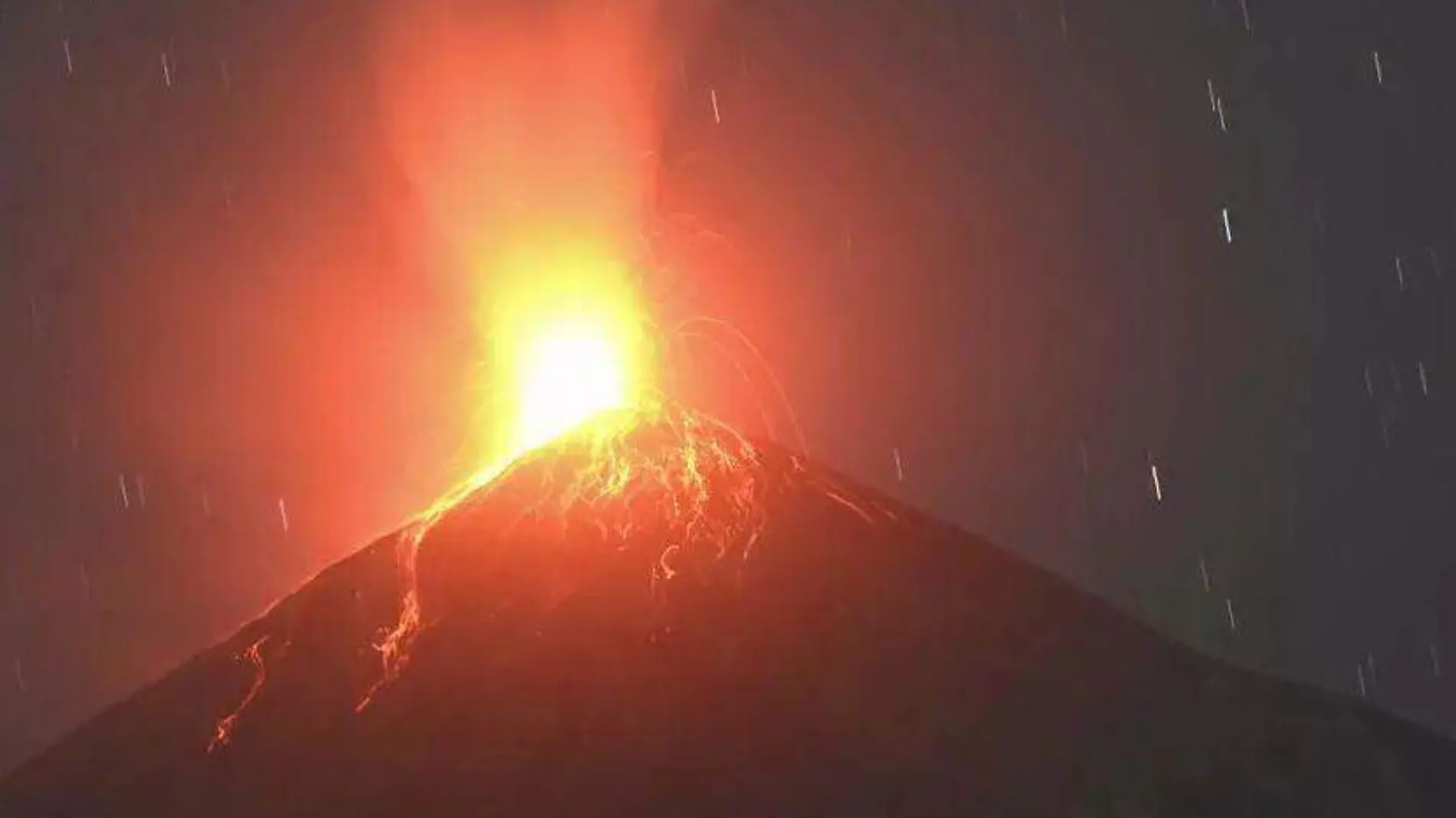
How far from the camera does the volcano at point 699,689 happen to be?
126 feet

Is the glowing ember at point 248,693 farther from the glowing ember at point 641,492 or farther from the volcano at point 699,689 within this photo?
the glowing ember at point 641,492

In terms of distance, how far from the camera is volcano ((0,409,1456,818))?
3834 cm

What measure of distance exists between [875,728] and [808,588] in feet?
26.1

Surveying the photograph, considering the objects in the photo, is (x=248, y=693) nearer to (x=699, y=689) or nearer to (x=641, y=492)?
(x=641, y=492)

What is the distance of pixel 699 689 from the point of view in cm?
4206

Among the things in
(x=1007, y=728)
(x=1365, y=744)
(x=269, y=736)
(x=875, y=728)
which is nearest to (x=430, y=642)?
(x=269, y=736)

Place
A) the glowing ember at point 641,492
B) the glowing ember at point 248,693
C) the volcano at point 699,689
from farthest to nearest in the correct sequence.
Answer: the glowing ember at point 641,492 < the glowing ember at point 248,693 < the volcano at point 699,689

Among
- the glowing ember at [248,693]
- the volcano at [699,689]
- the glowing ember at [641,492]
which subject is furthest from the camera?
the glowing ember at [641,492]

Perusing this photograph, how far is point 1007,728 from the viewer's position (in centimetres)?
4116

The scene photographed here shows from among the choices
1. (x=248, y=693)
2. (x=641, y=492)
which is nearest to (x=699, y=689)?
(x=641, y=492)

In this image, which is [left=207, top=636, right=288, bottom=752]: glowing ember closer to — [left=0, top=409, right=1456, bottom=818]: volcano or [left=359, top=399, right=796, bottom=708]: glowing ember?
[left=0, top=409, right=1456, bottom=818]: volcano

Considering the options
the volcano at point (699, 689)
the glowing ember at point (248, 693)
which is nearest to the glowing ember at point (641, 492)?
the volcano at point (699, 689)

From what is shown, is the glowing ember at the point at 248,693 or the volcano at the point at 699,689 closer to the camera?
the volcano at the point at 699,689

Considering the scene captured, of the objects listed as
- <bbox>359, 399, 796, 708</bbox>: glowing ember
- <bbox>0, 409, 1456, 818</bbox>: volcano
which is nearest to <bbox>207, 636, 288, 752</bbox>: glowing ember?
<bbox>0, 409, 1456, 818</bbox>: volcano
